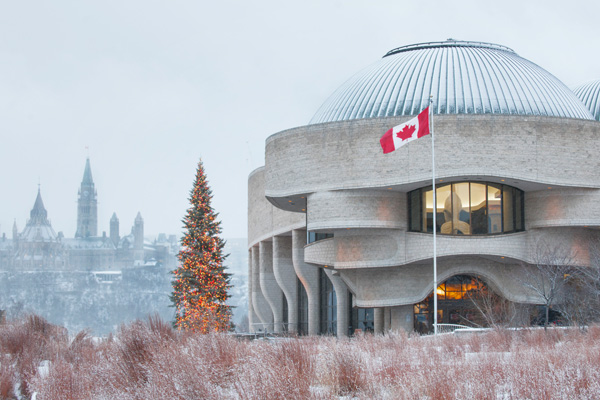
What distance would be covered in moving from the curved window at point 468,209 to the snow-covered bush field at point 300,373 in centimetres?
1784

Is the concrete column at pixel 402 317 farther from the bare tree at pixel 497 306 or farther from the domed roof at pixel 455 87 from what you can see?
the domed roof at pixel 455 87

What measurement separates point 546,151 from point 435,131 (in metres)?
5.17

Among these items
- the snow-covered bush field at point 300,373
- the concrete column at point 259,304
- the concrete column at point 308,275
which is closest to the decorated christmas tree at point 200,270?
the concrete column at point 308,275

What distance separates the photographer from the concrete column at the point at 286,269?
51.0m

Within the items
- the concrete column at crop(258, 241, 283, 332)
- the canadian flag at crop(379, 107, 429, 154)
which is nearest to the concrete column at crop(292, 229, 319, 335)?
the concrete column at crop(258, 241, 283, 332)

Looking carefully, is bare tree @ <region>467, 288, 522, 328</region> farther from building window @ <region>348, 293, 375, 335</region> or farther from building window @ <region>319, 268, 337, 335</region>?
building window @ <region>319, 268, 337, 335</region>

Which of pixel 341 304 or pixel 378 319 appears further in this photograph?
pixel 341 304

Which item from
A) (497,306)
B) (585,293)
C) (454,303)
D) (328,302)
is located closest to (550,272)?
(585,293)

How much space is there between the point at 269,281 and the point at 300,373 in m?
44.8

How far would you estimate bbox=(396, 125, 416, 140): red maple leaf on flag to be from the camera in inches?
1171

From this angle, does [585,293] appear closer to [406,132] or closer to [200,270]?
[406,132]

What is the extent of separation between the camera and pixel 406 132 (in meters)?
29.9

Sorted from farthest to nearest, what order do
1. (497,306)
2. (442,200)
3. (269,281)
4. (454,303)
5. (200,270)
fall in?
(269,281) < (200,270) < (454,303) < (442,200) < (497,306)

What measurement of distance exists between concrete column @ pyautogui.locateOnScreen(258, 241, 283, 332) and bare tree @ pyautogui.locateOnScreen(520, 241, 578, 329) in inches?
955
